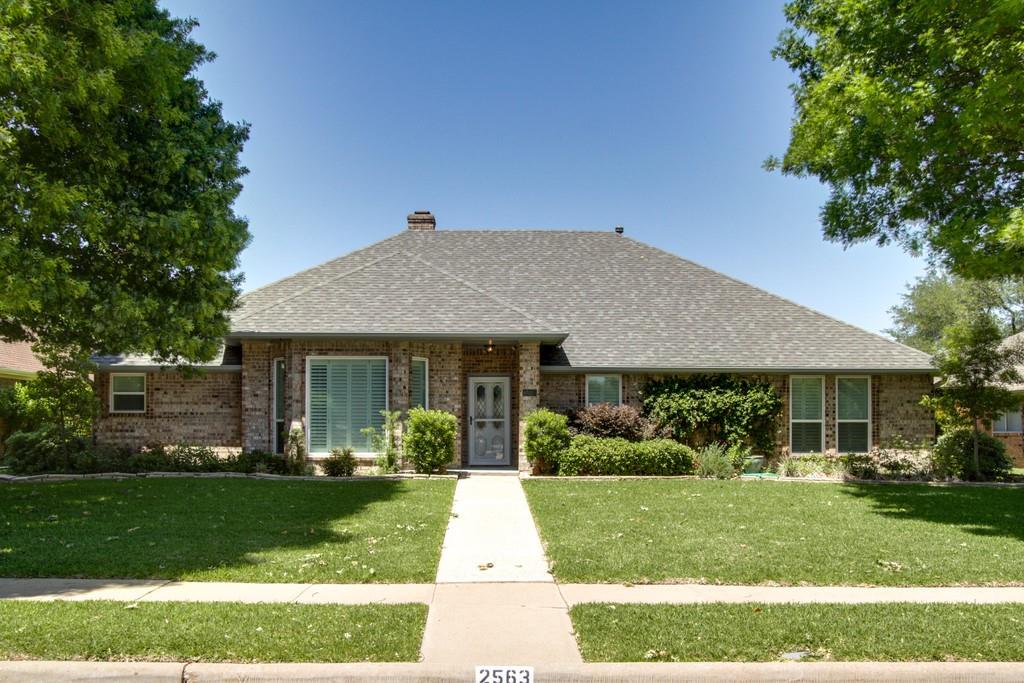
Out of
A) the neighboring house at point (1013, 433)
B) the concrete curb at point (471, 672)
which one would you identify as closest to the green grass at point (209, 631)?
the concrete curb at point (471, 672)

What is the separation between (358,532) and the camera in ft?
30.3

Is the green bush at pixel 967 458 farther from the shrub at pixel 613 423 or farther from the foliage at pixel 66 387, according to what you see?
the foliage at pixel 66 387

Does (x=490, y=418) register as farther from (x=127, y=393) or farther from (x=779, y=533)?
(x=779, y=533)

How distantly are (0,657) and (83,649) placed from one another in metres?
0.53

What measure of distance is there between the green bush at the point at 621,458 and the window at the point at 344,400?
4.44m

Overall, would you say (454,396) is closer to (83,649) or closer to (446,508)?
(446,508)

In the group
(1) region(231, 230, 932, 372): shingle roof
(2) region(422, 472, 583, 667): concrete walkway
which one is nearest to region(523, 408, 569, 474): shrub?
(1) region(231, 230, 932, 372): shingle roof

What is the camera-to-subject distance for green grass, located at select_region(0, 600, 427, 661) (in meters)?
5.02

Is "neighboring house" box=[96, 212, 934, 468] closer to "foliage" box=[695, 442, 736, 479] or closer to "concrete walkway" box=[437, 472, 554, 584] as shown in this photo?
"foliage" box=[695, 442, 736, 479]

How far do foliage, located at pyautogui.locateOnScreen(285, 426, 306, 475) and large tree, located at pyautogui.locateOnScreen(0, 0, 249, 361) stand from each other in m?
3.37

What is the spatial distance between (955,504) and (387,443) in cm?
1104

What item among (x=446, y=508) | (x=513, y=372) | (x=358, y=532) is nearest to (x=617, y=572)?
(x=358, y=532)

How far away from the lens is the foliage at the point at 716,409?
57.0 ft

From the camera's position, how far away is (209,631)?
5.39 metres
